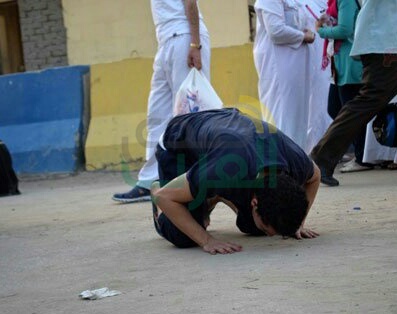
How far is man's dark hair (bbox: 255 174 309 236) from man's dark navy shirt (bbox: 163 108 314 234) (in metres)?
0.07

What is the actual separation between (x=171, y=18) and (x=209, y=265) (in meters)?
2.64

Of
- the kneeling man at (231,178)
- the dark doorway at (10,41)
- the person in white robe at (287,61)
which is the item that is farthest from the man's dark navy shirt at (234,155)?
the dark doorway at (10,41)

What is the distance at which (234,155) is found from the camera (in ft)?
10.2

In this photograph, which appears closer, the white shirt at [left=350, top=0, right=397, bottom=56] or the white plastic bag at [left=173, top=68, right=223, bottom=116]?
the white plastic bag at [left=173, top=68, right=223, bottom=116]

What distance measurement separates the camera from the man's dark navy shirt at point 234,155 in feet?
10.2

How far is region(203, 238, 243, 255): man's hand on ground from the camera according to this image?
331cm

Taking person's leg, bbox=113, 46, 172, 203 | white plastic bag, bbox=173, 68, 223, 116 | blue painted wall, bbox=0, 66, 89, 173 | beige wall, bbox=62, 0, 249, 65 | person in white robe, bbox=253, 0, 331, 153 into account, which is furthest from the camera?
beige wall, bbox=62, 0, 249, 65

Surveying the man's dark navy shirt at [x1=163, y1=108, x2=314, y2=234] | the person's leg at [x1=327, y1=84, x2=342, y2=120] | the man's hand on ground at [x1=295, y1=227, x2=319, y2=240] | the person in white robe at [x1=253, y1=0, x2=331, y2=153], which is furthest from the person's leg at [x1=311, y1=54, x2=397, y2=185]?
the man's dark navy shirt at [x1=163, y1=108, x2=314, y2=234]

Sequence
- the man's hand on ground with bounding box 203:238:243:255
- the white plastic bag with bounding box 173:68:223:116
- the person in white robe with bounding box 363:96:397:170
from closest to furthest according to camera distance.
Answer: the man's hand on ground with bounding box 203:238:243:255, the white plastic bag with bounding box 173:68:223:116, the person in white robe with bounding box 363:96:397:170

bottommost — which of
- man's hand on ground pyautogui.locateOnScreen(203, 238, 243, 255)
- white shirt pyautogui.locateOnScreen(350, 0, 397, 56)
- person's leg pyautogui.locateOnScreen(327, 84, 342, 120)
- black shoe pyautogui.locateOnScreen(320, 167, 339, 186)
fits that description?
black shoe pyautogui.locateOnScreen(320, 167, 339, 186)

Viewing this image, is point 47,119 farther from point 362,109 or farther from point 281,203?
point 281,203

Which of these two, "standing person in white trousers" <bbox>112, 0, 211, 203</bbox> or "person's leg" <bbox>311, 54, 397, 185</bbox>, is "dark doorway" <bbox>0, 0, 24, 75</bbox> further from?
"person's leg" <bbox>311, 54, 397, 185</bbox>

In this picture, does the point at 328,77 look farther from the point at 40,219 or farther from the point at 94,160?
the point at 94,160

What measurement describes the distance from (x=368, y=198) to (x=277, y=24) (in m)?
1.80
